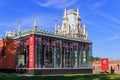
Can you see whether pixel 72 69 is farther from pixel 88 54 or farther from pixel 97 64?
pixel 97 64

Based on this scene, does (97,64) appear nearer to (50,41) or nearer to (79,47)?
(79,47)

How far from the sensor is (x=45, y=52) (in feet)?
157

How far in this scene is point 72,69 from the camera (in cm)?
5325

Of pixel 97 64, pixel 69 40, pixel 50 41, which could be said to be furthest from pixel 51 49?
pixel 97 64

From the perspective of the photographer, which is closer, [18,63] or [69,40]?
[18,63]

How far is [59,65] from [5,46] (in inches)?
460

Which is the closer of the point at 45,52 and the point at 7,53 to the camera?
the point at 45,52

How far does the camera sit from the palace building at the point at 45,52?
152 feet

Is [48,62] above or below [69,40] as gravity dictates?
below

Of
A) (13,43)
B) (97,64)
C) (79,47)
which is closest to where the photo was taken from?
(13,43)

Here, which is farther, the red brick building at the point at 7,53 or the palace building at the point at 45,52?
the red brick building at the point at 7,53

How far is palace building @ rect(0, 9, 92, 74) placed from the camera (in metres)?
46.4

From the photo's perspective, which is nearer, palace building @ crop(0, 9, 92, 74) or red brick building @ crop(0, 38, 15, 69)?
palace building @ crop(0, 9, 92, 74)

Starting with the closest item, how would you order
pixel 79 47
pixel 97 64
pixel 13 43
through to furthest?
pixel 13 43 → pixel 79 47 → pixel 97 64
